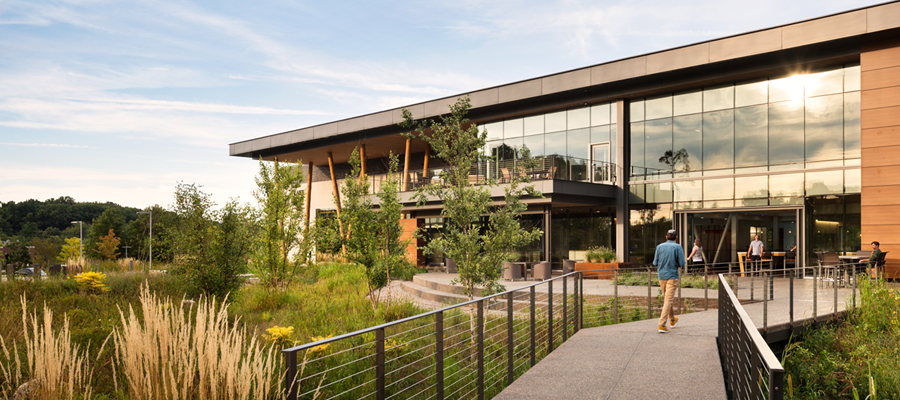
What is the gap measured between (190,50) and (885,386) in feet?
49.0

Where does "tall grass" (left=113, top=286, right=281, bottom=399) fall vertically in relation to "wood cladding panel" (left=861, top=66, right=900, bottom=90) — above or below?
below

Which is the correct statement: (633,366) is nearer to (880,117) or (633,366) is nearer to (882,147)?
(882,147)

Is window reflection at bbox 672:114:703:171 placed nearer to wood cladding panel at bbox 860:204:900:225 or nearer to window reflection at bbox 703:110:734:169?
window reflection at bbox 703:110:734:169

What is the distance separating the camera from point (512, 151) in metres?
26.4

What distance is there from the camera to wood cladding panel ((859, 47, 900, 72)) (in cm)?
1702

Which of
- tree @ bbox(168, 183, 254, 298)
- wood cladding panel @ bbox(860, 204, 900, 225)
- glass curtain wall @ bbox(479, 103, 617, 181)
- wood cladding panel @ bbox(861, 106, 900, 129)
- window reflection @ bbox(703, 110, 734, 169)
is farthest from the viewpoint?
glass curtain wall @ bbox(479, 103, 617, 181)

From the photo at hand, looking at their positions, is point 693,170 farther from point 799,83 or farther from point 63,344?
point 63,344

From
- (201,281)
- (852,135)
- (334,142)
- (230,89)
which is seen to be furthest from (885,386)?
(334,142)

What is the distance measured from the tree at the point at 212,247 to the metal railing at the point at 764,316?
9.43 meters

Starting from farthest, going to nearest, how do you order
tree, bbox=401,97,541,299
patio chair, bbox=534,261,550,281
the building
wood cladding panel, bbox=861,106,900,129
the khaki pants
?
1. patio chair, bbox=534,261,550,281
2. the building
3. wood cladding panel, bbox=861,106,900,129
4. tree, bbox=401,97,541,299
5. the khaki pants

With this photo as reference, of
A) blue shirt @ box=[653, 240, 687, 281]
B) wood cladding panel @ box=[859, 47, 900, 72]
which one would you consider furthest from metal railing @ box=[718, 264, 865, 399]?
wood cladding panel @ box=[859, 47, 900, 72]

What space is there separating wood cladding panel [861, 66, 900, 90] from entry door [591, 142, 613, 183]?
8730mm

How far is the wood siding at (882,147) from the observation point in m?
17.0

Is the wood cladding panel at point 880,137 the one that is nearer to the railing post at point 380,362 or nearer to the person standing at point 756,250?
the person standing at point 756,250
